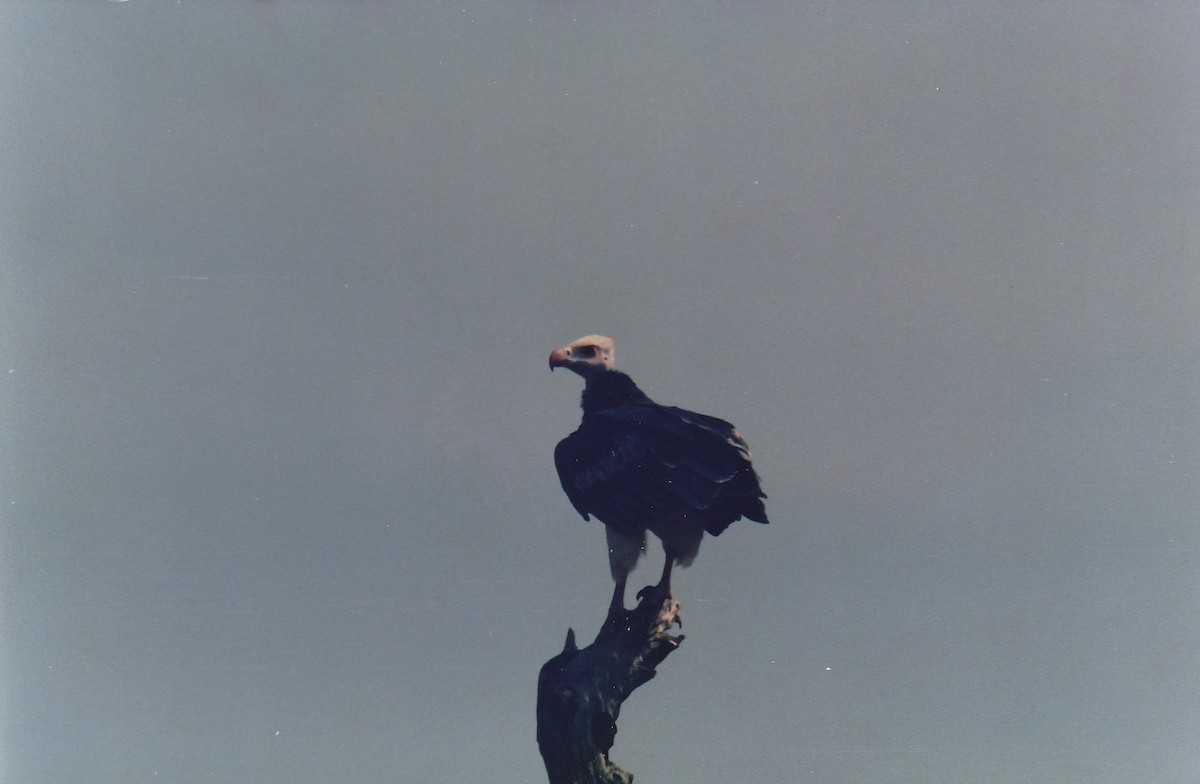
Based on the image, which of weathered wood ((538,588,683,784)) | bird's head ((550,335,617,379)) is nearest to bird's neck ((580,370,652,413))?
bird's head ((550,335,617,379))

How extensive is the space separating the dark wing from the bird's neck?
1.61 feet

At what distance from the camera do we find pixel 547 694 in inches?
247

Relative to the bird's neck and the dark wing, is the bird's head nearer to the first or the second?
the bird's neck

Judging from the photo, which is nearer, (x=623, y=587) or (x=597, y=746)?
(x=597, y=746)

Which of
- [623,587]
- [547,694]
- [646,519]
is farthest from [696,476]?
[547,694]

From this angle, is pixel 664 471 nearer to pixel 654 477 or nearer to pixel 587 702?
pixel 654 477

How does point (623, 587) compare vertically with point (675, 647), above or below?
above

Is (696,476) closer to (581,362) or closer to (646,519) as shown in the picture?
(646,519)

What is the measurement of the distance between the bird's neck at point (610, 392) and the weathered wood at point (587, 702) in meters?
2.02

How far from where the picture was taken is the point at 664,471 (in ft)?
22.6

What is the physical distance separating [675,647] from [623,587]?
67 centimetres

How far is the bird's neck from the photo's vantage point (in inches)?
315

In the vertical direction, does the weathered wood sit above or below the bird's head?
below

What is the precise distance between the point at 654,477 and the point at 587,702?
1.66m
